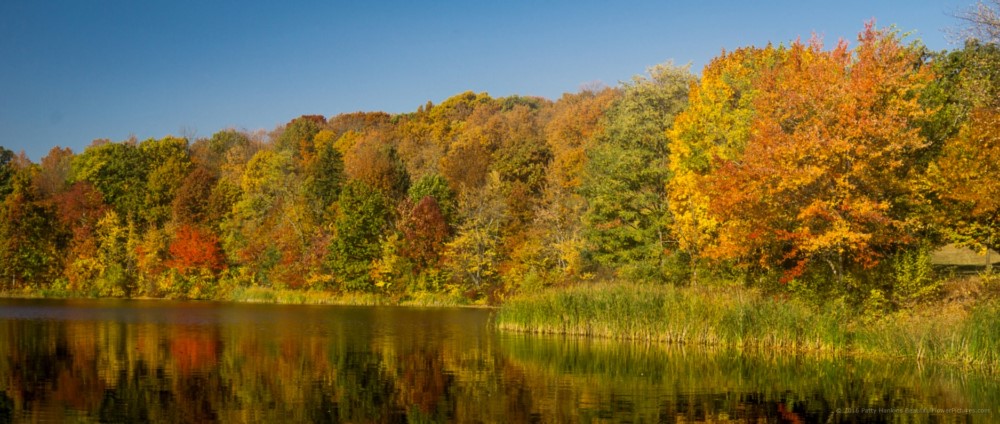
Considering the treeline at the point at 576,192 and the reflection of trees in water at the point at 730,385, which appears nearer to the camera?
the reflection of trees in water at the point at 730,385

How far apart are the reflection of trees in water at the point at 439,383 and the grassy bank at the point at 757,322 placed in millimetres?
1229

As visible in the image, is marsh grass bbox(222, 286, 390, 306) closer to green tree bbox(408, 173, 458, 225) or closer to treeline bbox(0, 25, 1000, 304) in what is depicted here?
treeline bbox(0, 25, 1000, 304)

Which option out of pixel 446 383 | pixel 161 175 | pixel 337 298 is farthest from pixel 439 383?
pixel 161 175

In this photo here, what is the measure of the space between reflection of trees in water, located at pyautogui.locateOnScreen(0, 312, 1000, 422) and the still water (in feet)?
0.14

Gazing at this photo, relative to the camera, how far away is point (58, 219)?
78500 mm

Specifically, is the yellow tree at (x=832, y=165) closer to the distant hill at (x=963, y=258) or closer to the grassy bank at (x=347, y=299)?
the distant hill at (x=963, y=258)

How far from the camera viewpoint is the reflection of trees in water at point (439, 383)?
16484 millimetres

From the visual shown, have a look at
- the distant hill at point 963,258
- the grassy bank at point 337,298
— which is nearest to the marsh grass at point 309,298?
the grassy bank at point 337,298

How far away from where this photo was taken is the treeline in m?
28.9

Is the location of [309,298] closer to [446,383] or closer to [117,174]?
[117,174]

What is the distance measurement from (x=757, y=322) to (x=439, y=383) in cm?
1166

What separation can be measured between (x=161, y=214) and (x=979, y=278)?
6756 centimetres

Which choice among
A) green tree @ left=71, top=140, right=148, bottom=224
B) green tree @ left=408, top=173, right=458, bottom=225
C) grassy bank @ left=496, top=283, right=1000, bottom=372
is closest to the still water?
grassy bank @ left=496, top=283, right=1000, bottom=372

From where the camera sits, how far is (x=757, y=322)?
26922mm
